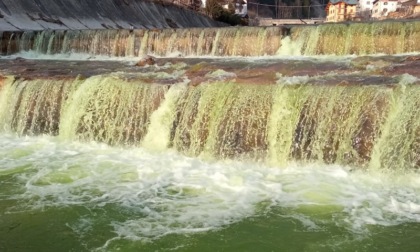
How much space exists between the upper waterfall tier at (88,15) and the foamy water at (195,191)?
16.0m

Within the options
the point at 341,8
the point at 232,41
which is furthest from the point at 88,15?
the point at 341,8

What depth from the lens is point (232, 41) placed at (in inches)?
569

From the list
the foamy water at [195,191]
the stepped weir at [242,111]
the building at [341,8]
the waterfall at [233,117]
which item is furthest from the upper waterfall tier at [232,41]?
the building at [341,8]

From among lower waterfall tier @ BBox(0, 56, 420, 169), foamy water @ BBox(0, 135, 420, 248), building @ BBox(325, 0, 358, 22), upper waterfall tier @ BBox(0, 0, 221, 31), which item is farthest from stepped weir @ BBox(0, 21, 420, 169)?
building @ BBox(325, 0, 358, 22)

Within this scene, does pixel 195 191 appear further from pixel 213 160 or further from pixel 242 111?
pixel 242 111

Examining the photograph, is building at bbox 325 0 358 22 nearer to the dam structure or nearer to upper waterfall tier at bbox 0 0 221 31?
upper waterfall tier at bbox 0 0 221 31

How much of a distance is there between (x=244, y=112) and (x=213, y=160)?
918 millimetres

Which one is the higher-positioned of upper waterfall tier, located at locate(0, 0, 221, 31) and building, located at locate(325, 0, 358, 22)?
building, located at locate(325, 0, 358, 22)

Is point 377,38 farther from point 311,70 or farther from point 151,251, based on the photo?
point 151,251

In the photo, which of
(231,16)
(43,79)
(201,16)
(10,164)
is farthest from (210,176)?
(231,16)

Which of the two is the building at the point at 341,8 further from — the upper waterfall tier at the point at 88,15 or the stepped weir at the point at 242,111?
the stepped weir at the point at 242,111

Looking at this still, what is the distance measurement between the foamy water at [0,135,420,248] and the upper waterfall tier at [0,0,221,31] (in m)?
16.0

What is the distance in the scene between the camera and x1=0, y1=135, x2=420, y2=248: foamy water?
15.0ft

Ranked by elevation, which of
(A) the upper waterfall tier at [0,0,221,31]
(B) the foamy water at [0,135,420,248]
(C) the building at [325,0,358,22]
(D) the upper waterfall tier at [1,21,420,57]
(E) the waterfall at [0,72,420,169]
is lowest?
(B) the foamy water at [0,135,420,248]
